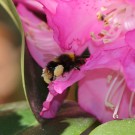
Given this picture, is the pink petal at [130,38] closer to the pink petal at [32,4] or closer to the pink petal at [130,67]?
the pink petal at [130,67]

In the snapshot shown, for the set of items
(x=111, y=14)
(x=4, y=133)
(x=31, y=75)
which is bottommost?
(x=4, y=133)

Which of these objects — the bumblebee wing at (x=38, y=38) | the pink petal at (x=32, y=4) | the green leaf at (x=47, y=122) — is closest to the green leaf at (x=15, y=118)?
the green leaf at (x=47, y=122)

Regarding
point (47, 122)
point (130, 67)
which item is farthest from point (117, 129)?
point (47, 122)

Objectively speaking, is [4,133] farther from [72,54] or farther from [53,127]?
[72,54]

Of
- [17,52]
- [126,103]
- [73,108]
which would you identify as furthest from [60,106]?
[17,52]

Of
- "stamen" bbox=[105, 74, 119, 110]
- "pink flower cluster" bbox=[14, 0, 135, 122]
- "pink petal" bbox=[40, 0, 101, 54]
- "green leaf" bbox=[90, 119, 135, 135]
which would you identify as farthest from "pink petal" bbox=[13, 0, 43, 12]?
"green leaf" bbox=[90, 119, 135, 135]

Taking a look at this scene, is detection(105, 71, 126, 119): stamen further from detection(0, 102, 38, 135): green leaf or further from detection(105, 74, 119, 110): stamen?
detection(0, 102, 38, 135): green leaf
